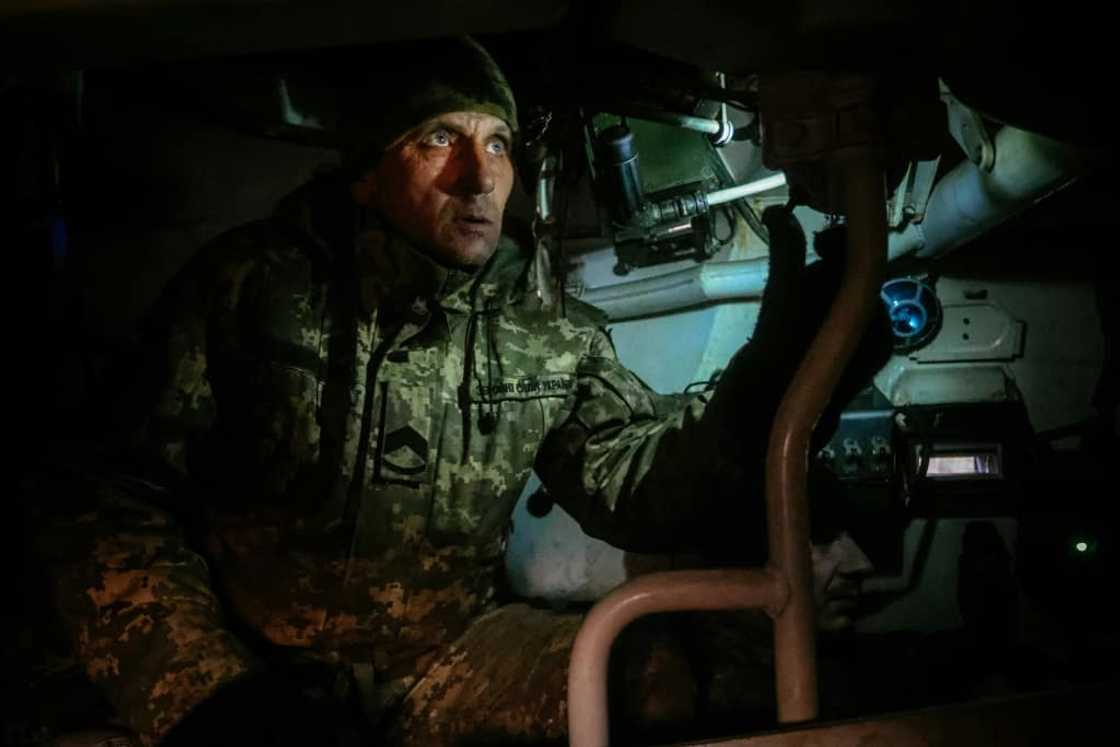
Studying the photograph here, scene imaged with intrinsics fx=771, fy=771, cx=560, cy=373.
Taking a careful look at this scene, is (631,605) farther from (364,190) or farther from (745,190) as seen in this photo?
(745,190)

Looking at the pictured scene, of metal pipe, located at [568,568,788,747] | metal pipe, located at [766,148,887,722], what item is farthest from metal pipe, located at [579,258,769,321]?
metal pipe, located at [568,568,788,747]

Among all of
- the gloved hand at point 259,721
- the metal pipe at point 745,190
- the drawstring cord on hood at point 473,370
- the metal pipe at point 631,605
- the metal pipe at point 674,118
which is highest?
the metal pipe at point 674,118

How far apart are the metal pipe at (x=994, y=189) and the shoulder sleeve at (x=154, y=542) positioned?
1935 millimetres

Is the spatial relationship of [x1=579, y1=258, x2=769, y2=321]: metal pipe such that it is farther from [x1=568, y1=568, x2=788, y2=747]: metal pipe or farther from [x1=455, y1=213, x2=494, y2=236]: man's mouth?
[x1=568, y1=568, x2=788, y2=747]: metal pipe

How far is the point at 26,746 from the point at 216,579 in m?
0.49

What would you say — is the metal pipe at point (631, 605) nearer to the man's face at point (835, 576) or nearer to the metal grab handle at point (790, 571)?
the metal grab handle at point (790, 571)

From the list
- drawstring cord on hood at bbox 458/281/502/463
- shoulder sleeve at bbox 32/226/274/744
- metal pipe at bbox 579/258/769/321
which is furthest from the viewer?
metal pipe at bbox 579/258/769/321

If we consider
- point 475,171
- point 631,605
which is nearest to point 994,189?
point 475,171

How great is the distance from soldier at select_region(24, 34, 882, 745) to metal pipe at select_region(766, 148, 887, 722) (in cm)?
58

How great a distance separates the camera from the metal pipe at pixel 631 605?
1001mm

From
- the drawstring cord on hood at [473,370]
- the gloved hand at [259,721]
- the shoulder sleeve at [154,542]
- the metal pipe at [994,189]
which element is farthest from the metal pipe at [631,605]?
the metal pipe at [994,189]

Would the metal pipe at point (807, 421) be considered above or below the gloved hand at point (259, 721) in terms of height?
above

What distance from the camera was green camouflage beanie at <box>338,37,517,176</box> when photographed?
77.4 inches

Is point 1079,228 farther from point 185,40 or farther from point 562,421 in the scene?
point 185,40
